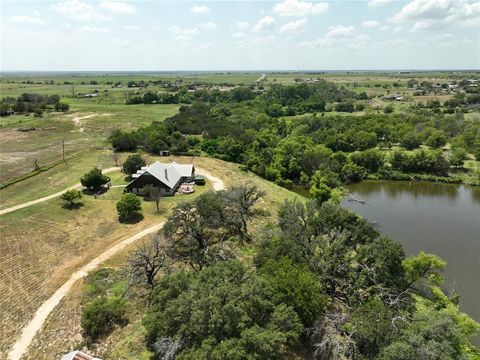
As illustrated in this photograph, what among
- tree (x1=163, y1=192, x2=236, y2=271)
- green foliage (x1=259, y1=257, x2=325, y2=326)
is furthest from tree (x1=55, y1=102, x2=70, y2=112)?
green foliage (x1=259, y1=257, x2=325, y2=326)

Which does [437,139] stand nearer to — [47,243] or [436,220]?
[436,220]

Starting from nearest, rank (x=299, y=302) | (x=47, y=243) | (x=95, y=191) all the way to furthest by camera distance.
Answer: (x=299, y=302) → (x=47, y=243) → (x=95, y=191)

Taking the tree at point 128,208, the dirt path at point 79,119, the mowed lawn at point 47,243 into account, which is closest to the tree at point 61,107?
the dirt path at point 79,119

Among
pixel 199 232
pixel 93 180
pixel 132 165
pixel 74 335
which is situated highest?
pixel 132 165

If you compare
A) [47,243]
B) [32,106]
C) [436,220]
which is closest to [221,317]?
[47,243]

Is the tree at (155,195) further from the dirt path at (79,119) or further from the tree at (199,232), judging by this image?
the dirt path at (79,119)

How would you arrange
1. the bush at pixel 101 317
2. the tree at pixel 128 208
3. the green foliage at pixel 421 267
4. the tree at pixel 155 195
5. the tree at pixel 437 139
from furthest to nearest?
the tree at pixel 437 139
the tree at pixel 155 195
the tree at pixel 128 208
the green foliage at pixel 421 267
the bush at pixel 101 317
